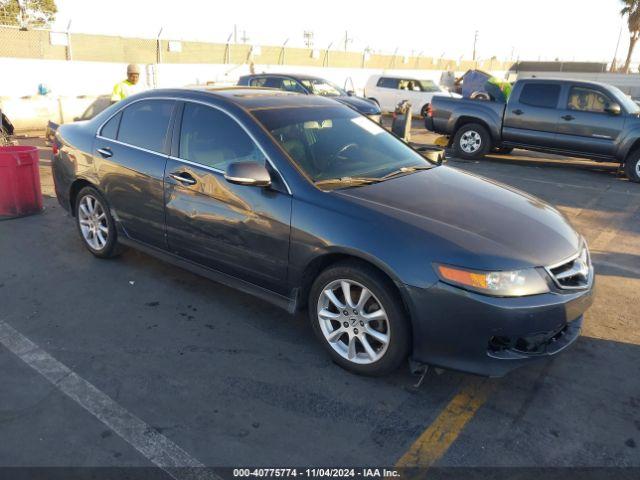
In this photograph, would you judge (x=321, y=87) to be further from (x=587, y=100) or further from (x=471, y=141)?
(x=587, y=100)

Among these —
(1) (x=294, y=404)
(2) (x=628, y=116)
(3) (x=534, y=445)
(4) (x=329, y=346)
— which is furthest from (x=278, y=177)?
(2) (x=628, y=116)

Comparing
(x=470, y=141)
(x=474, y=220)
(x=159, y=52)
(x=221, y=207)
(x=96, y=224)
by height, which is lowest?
(x=96, y=224)

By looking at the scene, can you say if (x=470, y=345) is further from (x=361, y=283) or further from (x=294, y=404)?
(x=294, y=404)

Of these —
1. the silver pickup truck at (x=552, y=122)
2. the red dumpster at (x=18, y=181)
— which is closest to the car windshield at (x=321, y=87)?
the silver pickup truck at (x=552, y=122)

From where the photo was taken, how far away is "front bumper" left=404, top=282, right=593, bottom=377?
9.44 feet

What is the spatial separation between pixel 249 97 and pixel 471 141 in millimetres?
8634

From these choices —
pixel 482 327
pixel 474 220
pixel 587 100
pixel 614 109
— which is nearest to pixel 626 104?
pixel 614 109

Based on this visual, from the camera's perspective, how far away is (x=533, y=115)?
10852 mm

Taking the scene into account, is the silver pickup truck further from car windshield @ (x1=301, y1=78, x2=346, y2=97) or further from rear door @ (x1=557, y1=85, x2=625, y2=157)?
car windshield @ (x1=301, y1=78, x2=346, y2=97)

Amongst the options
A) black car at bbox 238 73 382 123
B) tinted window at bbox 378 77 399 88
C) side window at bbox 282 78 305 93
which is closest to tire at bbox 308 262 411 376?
black car at bbox 238 73 382 123

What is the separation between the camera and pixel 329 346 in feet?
11.4

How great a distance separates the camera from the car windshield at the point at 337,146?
375cm

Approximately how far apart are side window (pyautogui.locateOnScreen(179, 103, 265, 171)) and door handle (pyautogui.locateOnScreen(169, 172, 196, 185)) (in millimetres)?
132

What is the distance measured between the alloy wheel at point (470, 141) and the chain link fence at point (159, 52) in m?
12.7
